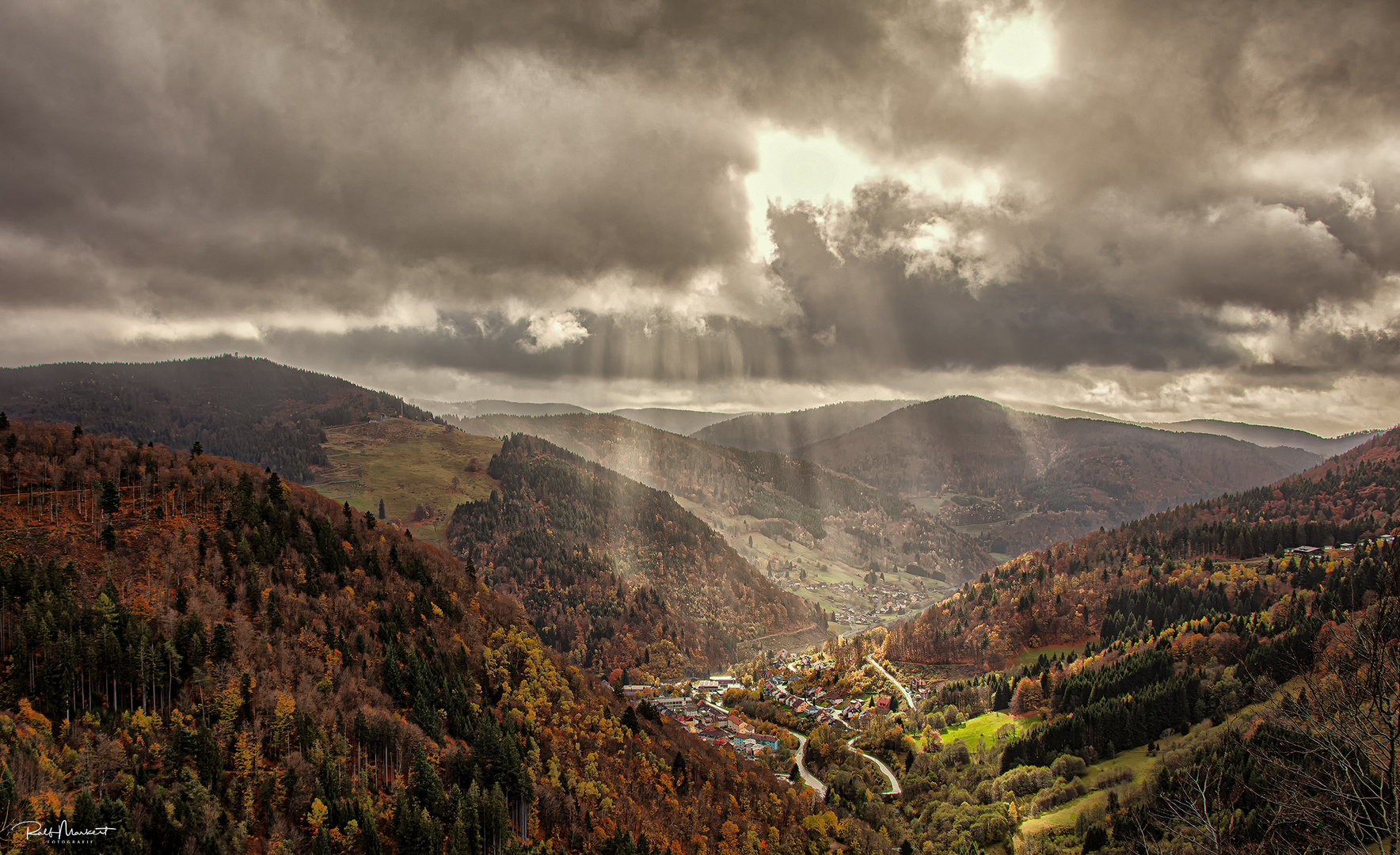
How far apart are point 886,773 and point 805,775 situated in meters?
17.4

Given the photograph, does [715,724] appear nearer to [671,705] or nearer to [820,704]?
[671,705]

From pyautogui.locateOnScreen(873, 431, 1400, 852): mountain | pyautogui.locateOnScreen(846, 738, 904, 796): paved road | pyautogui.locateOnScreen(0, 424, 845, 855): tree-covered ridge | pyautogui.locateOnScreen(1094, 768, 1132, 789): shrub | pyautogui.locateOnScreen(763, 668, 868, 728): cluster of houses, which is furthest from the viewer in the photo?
pyautogui.locateOnScreen(763, 668, 868, 728): cluster of houses

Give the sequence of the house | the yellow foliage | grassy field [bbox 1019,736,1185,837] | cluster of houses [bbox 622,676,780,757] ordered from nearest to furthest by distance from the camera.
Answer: the yellow foliage < grassy field [bbox 1019,736,1185,837] < cluster of houses [bbox 622,676,780,757] < the house

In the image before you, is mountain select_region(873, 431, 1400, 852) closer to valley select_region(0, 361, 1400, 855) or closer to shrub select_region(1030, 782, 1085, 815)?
shrub select_region(1030, 782, 1085, 815)

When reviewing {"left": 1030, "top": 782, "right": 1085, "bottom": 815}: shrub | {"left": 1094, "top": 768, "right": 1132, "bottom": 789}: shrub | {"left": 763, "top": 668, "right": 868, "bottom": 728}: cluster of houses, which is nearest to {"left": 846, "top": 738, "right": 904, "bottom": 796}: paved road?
{"left": 763, "top": 668, "right": 868, "bottom": 728}: cluster of houses

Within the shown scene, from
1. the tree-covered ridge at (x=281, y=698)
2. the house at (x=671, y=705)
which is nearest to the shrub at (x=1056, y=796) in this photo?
the tree-covered ridge at (x=281, y=698)

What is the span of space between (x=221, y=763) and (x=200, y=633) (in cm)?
1547

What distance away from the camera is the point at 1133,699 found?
425 ft

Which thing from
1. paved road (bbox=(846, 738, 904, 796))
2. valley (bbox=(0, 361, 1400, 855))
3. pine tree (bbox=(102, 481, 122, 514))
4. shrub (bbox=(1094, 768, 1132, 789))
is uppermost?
pine tree (bbox=(102, 481, 122, 514))

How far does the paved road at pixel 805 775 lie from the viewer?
125375 millimetres

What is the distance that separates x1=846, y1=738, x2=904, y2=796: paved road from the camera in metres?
128

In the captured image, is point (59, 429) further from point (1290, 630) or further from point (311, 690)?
point (1290, 630)

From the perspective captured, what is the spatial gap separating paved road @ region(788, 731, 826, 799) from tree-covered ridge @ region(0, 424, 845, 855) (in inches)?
598

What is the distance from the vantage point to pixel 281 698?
6588cm
